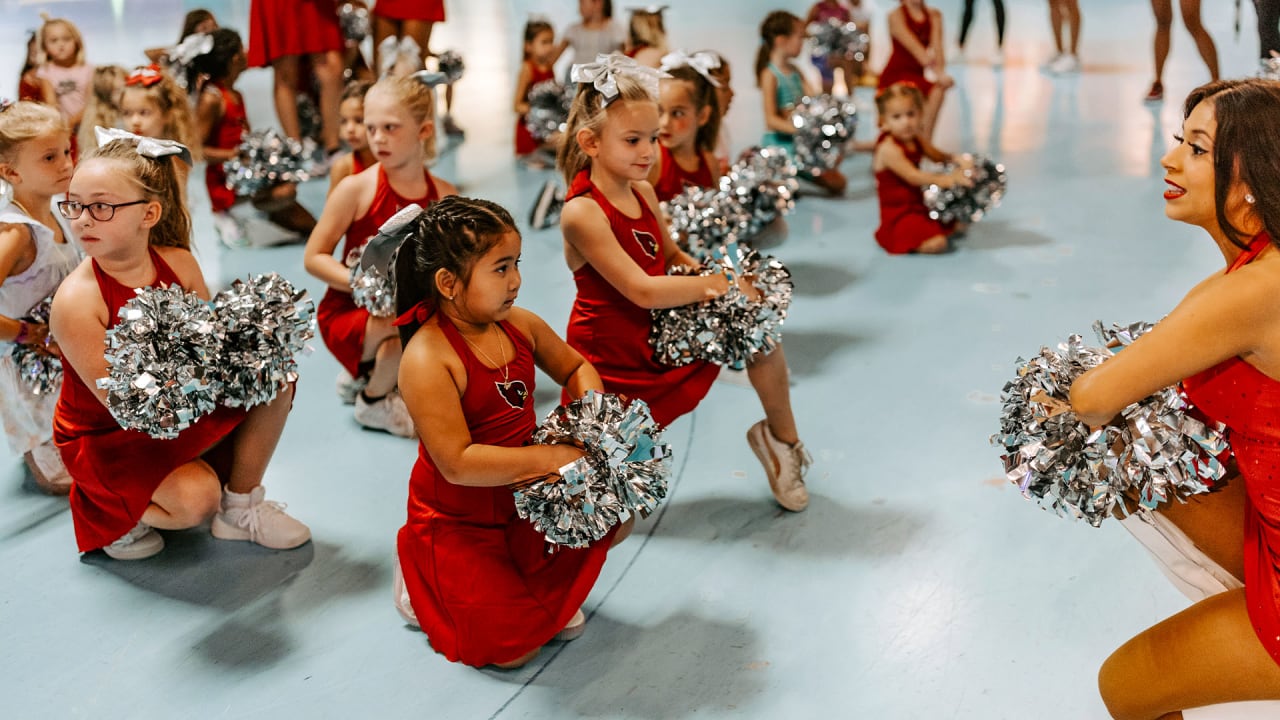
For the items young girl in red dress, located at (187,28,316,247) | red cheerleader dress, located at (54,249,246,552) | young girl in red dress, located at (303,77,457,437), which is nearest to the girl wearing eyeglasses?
red cheerleader dress, located at (54,249,246,552)

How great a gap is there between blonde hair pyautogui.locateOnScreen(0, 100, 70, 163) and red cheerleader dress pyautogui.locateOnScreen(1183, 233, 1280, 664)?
2902mm

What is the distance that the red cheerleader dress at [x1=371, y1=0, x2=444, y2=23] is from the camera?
23.7ft

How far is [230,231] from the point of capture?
5680 millimetres

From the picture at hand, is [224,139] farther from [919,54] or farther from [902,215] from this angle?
[919,54]

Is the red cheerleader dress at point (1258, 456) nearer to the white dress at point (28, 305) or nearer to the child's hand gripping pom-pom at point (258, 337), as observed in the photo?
the child's hand gripping pom-pom at point (258, 337)

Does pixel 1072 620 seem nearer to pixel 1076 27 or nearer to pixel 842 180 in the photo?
pixel 842 180

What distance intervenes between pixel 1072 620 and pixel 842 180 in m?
4.02

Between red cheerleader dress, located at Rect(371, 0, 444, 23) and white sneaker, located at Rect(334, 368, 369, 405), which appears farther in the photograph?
red cheerleader dress, located at Rect(371, 0, 444, 23)

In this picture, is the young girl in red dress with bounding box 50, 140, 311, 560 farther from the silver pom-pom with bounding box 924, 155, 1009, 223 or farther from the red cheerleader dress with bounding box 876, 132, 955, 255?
the silver pom-pom with bounding box 924, 155, 1009, 223

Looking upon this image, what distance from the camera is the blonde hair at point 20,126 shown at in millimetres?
3275

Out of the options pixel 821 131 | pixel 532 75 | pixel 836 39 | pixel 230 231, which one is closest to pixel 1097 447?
pixel 821 131

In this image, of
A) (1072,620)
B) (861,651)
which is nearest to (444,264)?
(861,651)

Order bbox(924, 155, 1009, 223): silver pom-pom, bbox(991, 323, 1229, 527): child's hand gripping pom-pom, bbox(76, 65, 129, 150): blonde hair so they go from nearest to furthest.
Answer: bbox(991, 323, 1229, 527): child's hand gripping pom-pom → bbox(76, 65, 129, 150): blonde hair → bbox(924, 155, 1009, 223): silver pom-pom

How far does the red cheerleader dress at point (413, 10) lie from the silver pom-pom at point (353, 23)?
12 centimetres
